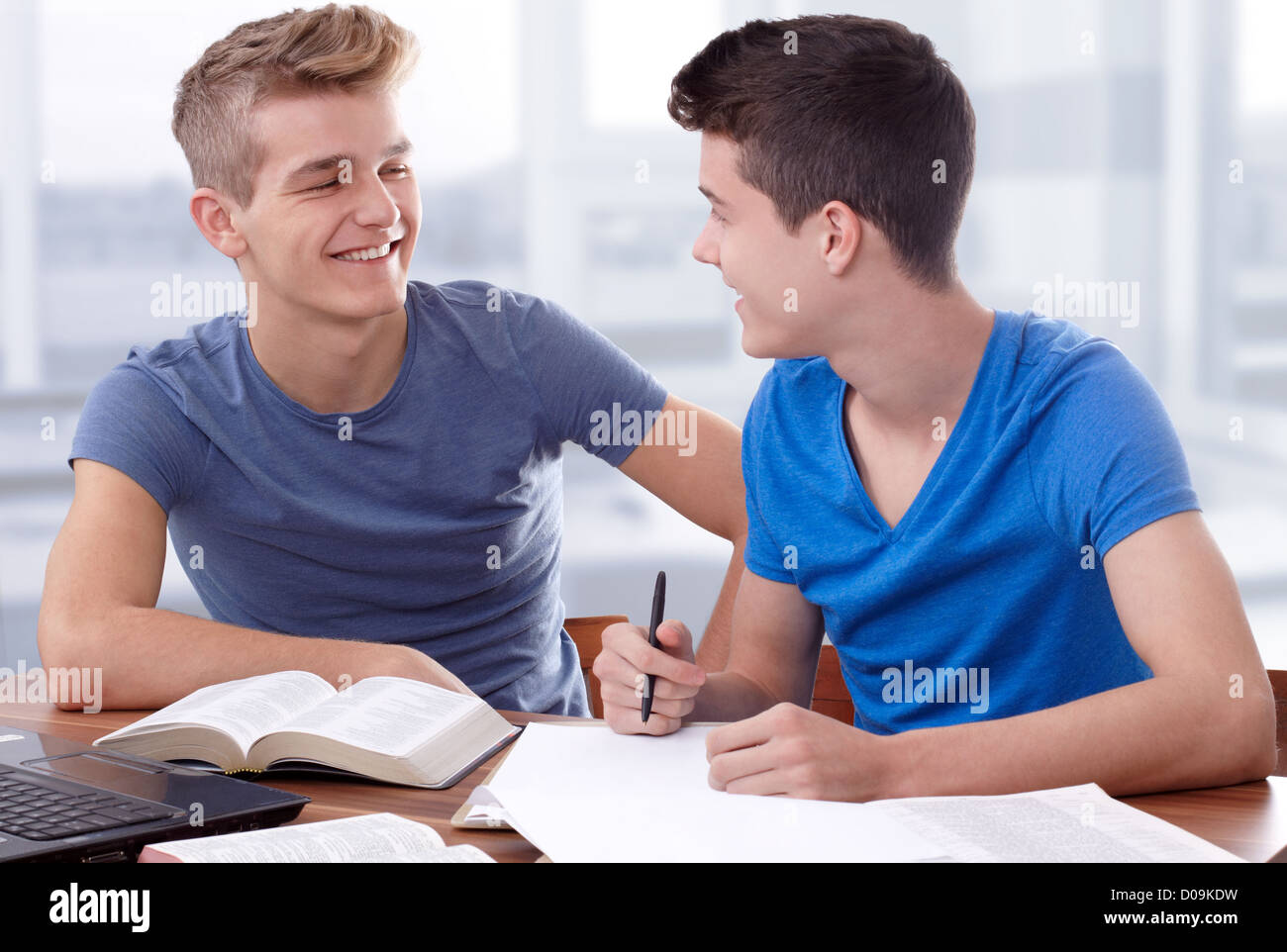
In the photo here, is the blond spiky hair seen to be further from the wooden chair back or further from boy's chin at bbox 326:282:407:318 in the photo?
the wooden chair back

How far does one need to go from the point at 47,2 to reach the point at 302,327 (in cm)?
205

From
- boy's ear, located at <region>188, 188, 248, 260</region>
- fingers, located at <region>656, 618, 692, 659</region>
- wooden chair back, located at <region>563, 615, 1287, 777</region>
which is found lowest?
wooden chair back, located at <region>563, 615, 1287, 777</region>

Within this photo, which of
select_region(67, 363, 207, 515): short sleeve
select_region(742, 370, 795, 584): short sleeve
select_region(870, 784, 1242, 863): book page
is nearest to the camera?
select_region(870, 784, 1242, 863): book page

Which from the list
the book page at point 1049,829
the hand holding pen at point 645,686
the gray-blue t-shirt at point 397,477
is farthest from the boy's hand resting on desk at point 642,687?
the gray-blue t-shirt at point 397,477

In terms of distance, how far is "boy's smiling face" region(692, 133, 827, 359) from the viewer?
1.19 meters

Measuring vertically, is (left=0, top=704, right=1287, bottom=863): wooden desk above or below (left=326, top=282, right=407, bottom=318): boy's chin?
below

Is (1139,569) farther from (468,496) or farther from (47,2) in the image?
(47,2)

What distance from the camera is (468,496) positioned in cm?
155

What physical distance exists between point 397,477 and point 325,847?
81 centimetres

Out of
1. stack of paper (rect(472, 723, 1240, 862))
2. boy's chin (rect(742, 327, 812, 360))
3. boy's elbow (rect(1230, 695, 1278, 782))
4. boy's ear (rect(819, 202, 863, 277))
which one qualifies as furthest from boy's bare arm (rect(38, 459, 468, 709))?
boy's elbow (rect(1230, 695, 1278, 782))

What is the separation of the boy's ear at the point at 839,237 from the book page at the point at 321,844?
65 centimetres

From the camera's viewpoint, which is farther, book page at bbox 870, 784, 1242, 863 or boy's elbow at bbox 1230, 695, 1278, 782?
boy's elbow at bbox 1230, 695, 1278, 782

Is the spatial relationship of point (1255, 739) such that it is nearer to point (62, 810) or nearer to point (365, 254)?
point (62, 810)

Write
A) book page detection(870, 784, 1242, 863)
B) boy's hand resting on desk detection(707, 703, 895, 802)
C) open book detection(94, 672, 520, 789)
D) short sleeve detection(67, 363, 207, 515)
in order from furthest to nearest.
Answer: short sleeve detection(67, 363, 207, 515), open book detection(94, 672, 520, 789), boy's hand resting on desk detection(707, 703, 895, 802), book page detection(870, 784, 1242, 863)
